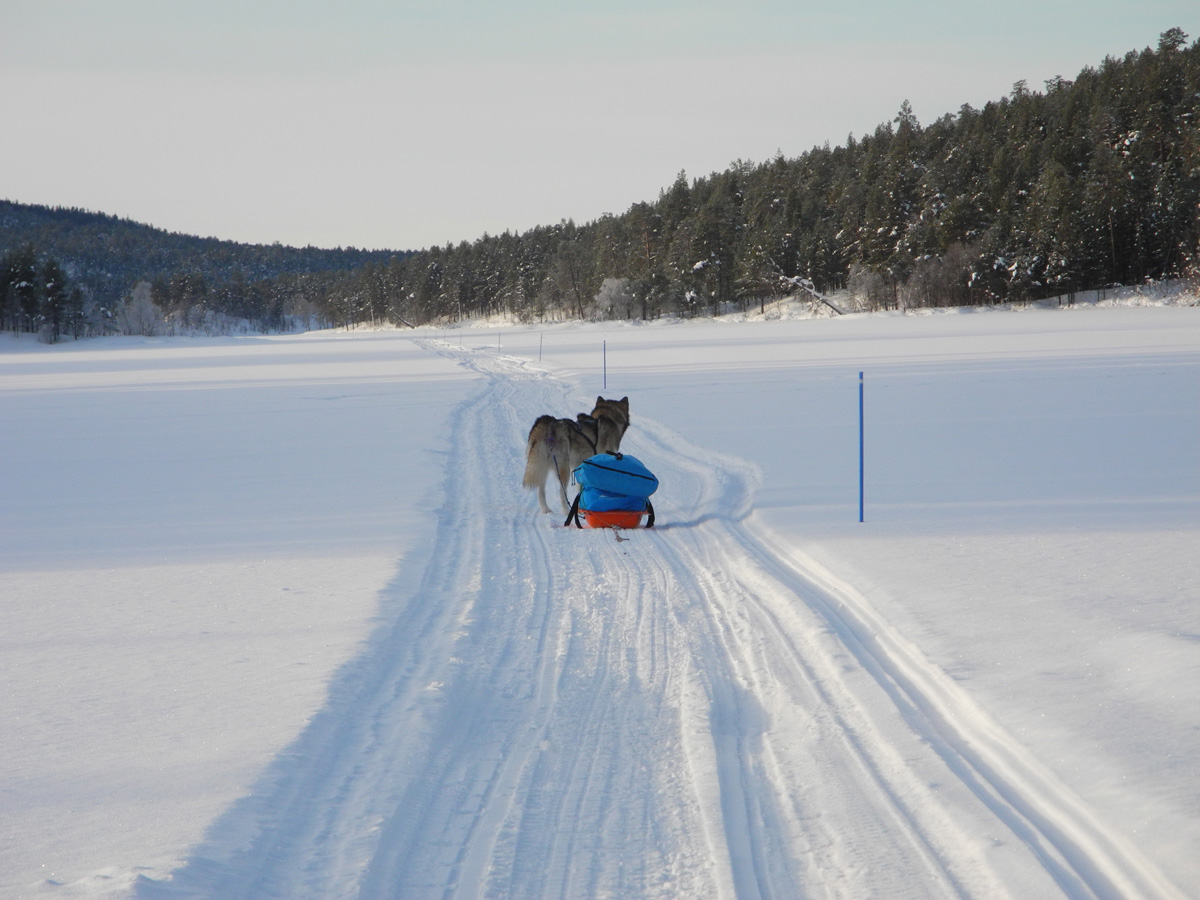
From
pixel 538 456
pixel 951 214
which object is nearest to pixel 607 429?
pixel 538 456

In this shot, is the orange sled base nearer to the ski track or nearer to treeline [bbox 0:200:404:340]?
the ski track

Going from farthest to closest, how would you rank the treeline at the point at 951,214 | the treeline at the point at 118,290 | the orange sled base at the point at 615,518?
the treeline at the point at 118,290, the treeline at the point at 951,214, the orange sled base at the point at 615,518

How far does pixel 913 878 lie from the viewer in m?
3.01

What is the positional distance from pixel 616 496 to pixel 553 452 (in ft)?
4.40

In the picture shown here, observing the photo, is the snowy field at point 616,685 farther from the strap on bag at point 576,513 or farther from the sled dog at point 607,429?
the sled dog at point 607,429

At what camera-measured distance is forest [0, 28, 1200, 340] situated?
64375mm

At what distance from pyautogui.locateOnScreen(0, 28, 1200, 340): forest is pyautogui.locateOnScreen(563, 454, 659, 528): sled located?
6145 cm

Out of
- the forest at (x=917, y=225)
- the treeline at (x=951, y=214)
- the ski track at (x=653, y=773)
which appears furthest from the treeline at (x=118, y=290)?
the ski track at (x=653, y=773)

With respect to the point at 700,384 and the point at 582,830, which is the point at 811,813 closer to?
the point at 582,830

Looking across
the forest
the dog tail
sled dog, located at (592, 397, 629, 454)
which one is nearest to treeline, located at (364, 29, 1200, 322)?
the forest

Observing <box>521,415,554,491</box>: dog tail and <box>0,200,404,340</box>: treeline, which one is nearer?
<box>521,415,554,491</box>: dog tail

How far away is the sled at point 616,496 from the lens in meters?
8.38

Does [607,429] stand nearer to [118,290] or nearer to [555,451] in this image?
[555,451]

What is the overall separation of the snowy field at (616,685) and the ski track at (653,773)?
0.02m
